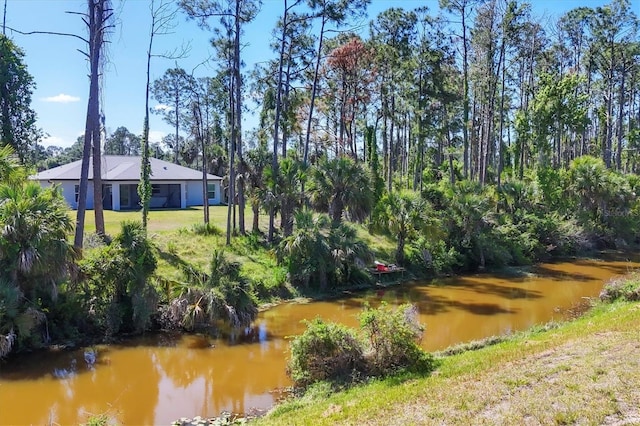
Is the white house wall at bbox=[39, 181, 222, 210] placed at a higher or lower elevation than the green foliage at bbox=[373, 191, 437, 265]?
higher

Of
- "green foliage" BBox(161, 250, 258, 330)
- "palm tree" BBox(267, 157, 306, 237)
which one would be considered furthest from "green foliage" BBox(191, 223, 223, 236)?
"green foliage" BBox(161, 250, 258, 330)

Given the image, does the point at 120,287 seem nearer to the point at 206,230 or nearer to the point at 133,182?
the point at 206,230

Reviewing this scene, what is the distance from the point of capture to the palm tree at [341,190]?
20266 millimetres

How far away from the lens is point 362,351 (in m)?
9.00

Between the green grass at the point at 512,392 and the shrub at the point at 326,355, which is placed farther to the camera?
the shrub at the point at 326,355

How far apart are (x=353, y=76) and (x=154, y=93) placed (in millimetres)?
18720

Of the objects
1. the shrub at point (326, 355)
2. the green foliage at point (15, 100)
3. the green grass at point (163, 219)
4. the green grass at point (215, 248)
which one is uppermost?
the green foliage at point (15, 100)

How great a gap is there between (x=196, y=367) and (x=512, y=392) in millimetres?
6769

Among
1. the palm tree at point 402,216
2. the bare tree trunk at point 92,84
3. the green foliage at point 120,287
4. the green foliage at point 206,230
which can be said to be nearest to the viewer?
the green foliage at point 120,287

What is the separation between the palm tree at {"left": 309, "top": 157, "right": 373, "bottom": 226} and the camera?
20266 millimetres

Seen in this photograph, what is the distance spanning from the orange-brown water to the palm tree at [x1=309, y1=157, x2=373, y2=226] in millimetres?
4083

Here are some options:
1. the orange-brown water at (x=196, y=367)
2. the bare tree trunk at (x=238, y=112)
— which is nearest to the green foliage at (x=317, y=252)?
the orange-brown water at (x=196, y=367)

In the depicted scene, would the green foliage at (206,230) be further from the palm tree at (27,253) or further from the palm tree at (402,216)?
the palm tree at (27,253)

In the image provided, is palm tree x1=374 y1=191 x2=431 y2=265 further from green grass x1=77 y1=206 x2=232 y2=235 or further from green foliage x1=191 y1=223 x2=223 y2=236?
green grass x1=77 y1=206 x2=232 y2=235
